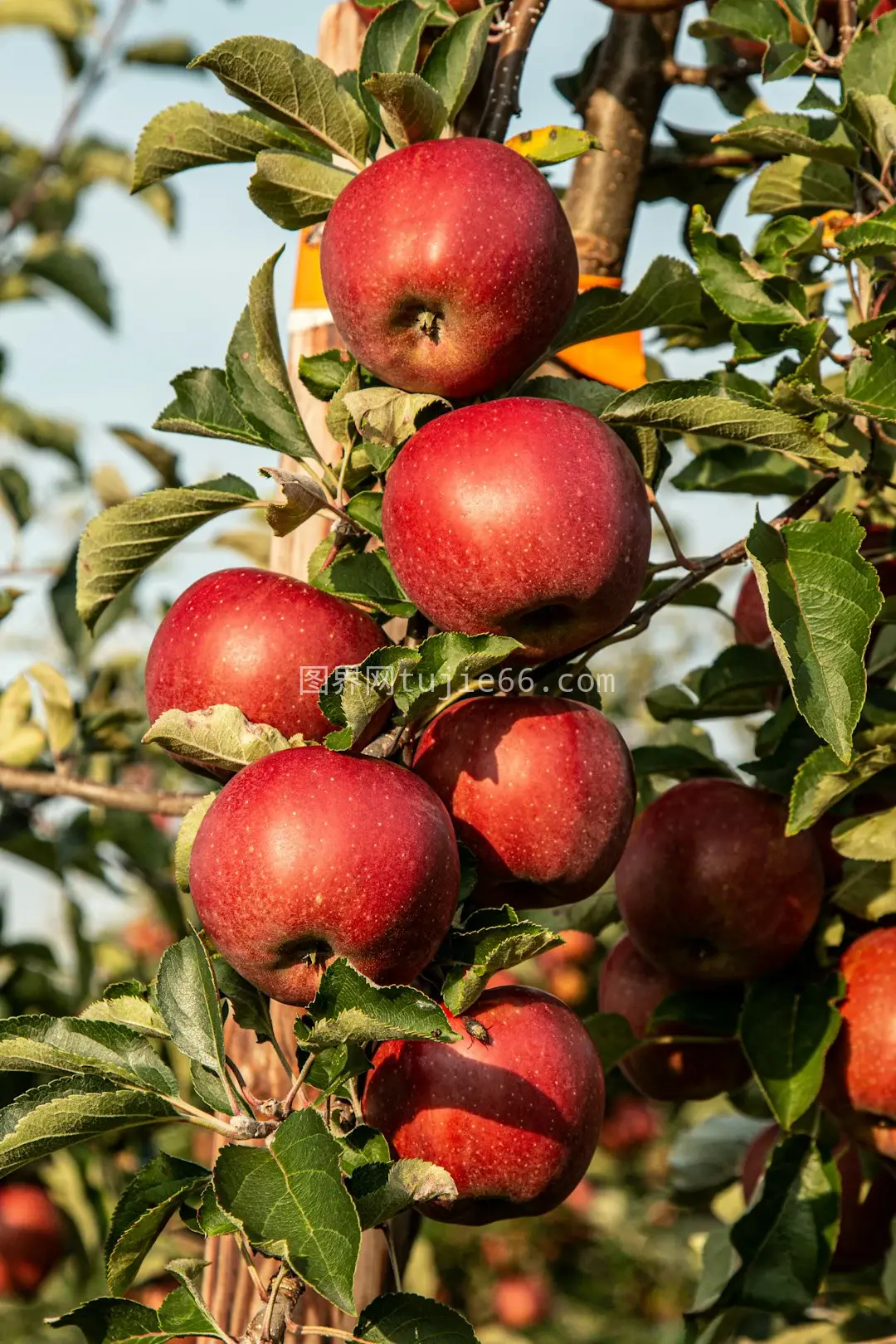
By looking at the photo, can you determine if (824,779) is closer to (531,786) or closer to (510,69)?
(531,786)

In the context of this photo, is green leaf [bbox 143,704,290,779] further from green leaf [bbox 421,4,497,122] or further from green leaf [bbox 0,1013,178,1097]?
green leaf [bbox 421,4,497,122]

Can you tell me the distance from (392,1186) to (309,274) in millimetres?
1103

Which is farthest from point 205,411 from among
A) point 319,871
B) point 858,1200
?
point 858,1200

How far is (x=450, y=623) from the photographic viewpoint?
106 centimetres

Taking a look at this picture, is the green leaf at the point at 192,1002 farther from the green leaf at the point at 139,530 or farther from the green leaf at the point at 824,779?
the green leaf at the point at 824,779

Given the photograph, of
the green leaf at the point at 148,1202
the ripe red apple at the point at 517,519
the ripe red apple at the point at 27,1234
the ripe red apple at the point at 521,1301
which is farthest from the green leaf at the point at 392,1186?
the ripe red apple at the point at 521,1301

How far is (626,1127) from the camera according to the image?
13.3 ft

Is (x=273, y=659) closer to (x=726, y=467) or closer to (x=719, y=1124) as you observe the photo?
(x=726, y=467)

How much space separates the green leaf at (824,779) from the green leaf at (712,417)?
0.31 m

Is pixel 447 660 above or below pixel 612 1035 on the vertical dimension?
above

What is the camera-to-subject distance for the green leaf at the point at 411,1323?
0.91 meters

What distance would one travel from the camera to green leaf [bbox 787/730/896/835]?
4.09 feet

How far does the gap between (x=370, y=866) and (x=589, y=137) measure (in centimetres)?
69

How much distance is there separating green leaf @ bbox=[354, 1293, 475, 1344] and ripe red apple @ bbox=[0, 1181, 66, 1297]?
209 centimetres
